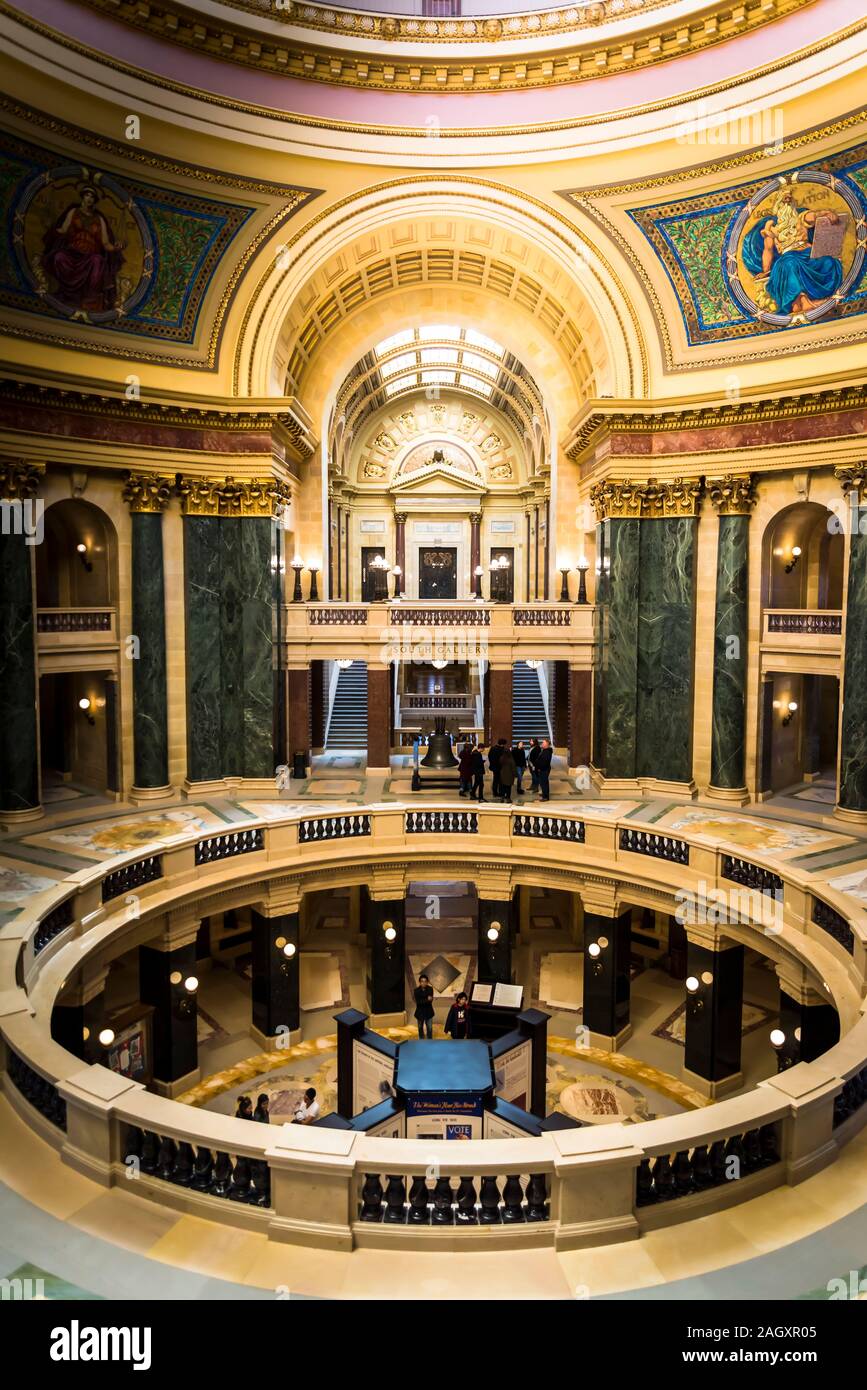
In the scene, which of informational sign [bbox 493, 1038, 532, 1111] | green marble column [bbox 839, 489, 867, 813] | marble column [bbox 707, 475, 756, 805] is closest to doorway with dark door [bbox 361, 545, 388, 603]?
marble column [bbox 707, 475, 756, 805]

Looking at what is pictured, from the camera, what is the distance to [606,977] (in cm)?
1540

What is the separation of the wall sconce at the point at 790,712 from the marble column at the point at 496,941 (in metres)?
7.65

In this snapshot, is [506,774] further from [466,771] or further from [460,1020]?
[460,1020]

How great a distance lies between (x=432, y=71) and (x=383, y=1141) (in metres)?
18.7

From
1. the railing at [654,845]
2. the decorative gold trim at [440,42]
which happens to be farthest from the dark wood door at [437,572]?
the railing at [654,845]

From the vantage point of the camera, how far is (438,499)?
31.8 metres

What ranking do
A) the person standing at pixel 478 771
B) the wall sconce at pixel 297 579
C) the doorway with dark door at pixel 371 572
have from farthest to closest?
the doorway with dark door at pixel 371 572, the wall sconce at pixel 297 579, the person standing at pixel 478 771

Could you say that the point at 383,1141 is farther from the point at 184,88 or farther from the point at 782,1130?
the point at 184,88

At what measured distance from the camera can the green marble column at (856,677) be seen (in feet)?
50.9

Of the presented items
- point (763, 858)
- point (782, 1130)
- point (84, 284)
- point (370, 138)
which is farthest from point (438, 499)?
point (782, 1130)

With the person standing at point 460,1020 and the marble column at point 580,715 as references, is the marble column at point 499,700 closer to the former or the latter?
the marble column at point 580,715

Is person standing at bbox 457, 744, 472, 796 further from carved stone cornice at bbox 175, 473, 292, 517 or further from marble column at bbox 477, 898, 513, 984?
carved stone cornice at bbox 175, 473, 292, 517

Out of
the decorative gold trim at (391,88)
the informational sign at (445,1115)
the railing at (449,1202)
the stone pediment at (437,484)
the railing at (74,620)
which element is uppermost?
the decorative gold trim at (391,88)
